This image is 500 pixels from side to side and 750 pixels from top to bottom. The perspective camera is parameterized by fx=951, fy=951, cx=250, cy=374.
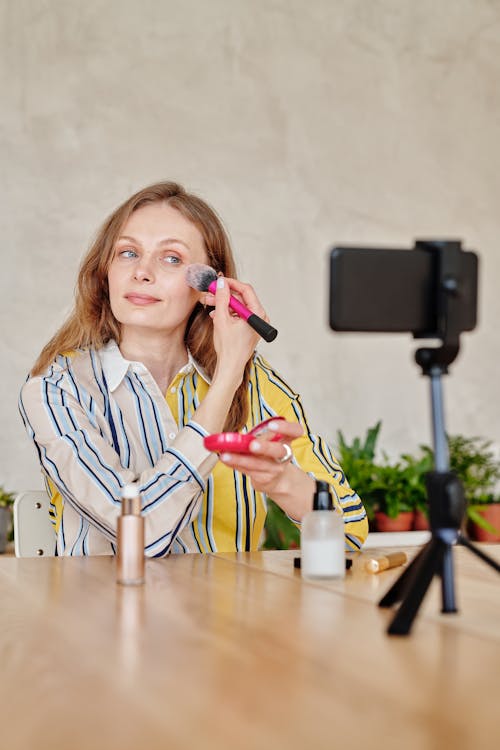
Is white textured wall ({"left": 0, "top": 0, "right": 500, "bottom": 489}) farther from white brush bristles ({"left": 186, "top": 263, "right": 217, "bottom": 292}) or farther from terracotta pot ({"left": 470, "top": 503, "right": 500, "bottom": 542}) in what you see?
white brush bristles ({"left": 186, "top": 263, "right": 217, "bottom": 292})

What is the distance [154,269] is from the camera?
168cm

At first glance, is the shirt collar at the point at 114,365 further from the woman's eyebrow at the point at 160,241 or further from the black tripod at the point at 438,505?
the black tripod at the point at 438,505

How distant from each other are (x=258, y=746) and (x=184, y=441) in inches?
36.0

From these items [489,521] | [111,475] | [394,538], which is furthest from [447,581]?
[489,521]

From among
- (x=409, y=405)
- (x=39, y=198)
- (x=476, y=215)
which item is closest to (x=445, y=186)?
(x=476, y=215)

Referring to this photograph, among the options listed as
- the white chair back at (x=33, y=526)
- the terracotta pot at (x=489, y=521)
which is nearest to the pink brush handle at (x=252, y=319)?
the white chair back at (x=33, y=526)

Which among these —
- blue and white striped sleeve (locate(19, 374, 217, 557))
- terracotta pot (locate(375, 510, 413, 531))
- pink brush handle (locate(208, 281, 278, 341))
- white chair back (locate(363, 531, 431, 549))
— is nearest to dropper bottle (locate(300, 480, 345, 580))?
blue and white striped sleeve (locate(19, 374, 217, 557))

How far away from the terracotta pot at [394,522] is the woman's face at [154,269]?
1.28m

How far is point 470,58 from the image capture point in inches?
142

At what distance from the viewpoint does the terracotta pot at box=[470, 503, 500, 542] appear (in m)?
3.00

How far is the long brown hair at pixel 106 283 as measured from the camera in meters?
1.72

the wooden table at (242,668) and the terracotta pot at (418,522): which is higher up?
the wooden table at (242,668)

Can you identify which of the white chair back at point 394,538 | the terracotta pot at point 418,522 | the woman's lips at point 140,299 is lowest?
the white chair back at point 394,538

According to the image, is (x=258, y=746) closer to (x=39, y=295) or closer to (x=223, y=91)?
(x=39, y=295)
